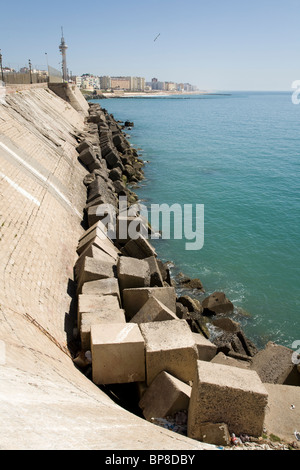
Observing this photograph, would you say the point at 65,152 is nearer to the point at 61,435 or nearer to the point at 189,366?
the point at 189,366

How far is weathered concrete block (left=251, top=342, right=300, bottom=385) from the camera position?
6605mm

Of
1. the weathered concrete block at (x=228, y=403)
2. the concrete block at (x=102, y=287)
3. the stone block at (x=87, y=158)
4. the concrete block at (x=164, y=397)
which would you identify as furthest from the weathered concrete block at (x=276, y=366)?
the stone block at (x=87, y=158)

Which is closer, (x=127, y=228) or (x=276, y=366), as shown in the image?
(x=276, y=366)

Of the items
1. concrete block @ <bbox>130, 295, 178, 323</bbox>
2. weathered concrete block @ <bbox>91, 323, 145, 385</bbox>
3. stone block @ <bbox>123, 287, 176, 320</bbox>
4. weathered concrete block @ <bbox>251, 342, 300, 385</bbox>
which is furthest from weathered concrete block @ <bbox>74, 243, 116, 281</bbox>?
weathered concrete block @ <bbox>251, 342, 300, 385</bbox>

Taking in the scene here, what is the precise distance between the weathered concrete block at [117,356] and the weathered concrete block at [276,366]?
2.52m

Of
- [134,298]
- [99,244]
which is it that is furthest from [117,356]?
[99,244]

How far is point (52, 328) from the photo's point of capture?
626cm

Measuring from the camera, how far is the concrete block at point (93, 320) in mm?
5902

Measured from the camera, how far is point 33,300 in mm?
6492

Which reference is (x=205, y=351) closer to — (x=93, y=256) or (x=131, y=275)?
(x=131, y=275)

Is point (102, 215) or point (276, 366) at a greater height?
point (102, 215)

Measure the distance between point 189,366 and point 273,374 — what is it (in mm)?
2141

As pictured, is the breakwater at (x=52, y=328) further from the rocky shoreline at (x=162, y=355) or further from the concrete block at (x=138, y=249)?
the concrete block at (x=138, y=249)

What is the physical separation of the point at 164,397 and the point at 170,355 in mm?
560
